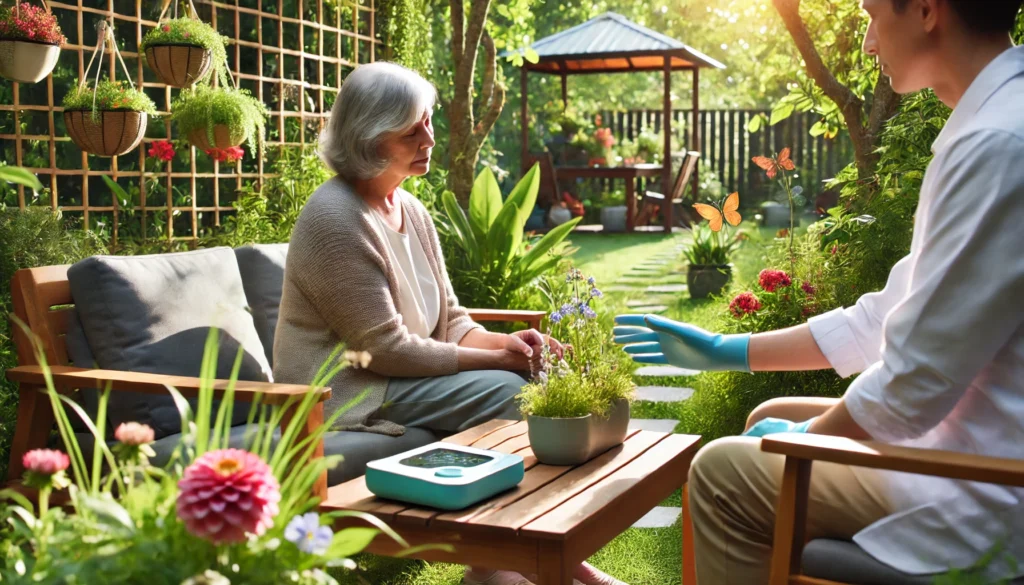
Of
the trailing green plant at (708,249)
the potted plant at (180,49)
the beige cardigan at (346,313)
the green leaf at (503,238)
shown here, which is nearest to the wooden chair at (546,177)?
the trailing green plant at (708,249)

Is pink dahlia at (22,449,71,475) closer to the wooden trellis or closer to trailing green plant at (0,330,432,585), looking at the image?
trailing green plant at (0,330,432,585)

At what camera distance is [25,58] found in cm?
308

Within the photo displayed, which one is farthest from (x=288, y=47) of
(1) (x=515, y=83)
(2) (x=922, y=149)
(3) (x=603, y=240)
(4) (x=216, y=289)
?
(1) (x=515, y=83)

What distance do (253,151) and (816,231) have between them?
2314 millimetres

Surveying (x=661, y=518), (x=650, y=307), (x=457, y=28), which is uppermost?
(x=457, y=28)

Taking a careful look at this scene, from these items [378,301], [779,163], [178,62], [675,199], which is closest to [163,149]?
[178,62]

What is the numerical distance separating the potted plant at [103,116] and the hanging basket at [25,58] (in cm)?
25

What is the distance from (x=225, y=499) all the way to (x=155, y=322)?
179 cm

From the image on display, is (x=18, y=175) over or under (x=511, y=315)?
over

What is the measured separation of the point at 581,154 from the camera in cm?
1272

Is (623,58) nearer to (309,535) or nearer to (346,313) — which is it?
(346,313)

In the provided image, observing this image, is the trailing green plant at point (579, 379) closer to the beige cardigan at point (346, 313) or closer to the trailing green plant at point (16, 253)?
the beige cardigan at point (346, 313)

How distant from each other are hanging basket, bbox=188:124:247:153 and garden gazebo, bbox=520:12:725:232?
25.4 ft

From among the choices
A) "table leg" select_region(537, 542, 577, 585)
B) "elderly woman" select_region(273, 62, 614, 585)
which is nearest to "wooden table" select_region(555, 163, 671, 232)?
"elderly woman" select_region(273, 62, 614, 585)
